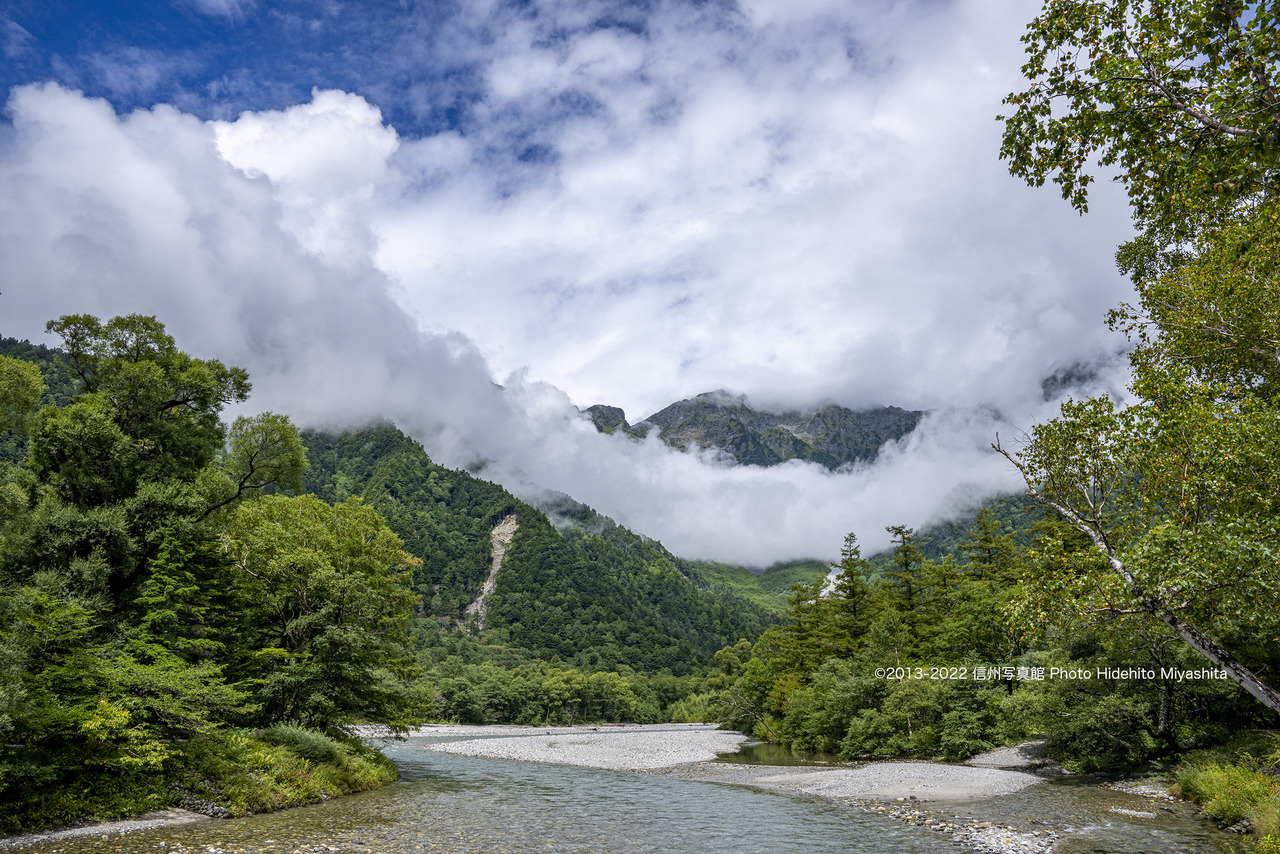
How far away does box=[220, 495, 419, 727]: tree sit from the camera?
31.0 meters

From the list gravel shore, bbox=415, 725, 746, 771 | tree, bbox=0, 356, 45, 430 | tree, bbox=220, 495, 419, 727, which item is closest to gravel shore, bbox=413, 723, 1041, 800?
gravel shore, bbox=415, 725, 746, 771

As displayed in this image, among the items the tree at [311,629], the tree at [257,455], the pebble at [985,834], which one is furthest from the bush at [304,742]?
the pebble at [985,834]

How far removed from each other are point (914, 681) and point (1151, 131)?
45.5 meters

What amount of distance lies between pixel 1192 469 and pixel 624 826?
21.4m

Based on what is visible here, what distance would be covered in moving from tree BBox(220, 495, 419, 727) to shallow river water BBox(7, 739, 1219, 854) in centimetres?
482

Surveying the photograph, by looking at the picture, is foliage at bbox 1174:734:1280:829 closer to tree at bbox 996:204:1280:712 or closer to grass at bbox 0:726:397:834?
tree at bbox 996:204:1280:712

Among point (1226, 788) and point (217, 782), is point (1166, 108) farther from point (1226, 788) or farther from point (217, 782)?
point (217, 782)

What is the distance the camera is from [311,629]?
32.8 m

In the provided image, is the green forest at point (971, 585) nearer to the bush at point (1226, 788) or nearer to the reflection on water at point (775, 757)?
the bush at point (1226, 788)

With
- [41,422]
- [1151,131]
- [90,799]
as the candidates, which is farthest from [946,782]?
[41,422]

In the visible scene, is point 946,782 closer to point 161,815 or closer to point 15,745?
point 161,815

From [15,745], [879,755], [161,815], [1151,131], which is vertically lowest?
[879,755]

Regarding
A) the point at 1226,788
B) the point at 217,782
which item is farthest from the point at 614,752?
the point at 1226,788

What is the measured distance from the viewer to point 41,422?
26938 millimetres
